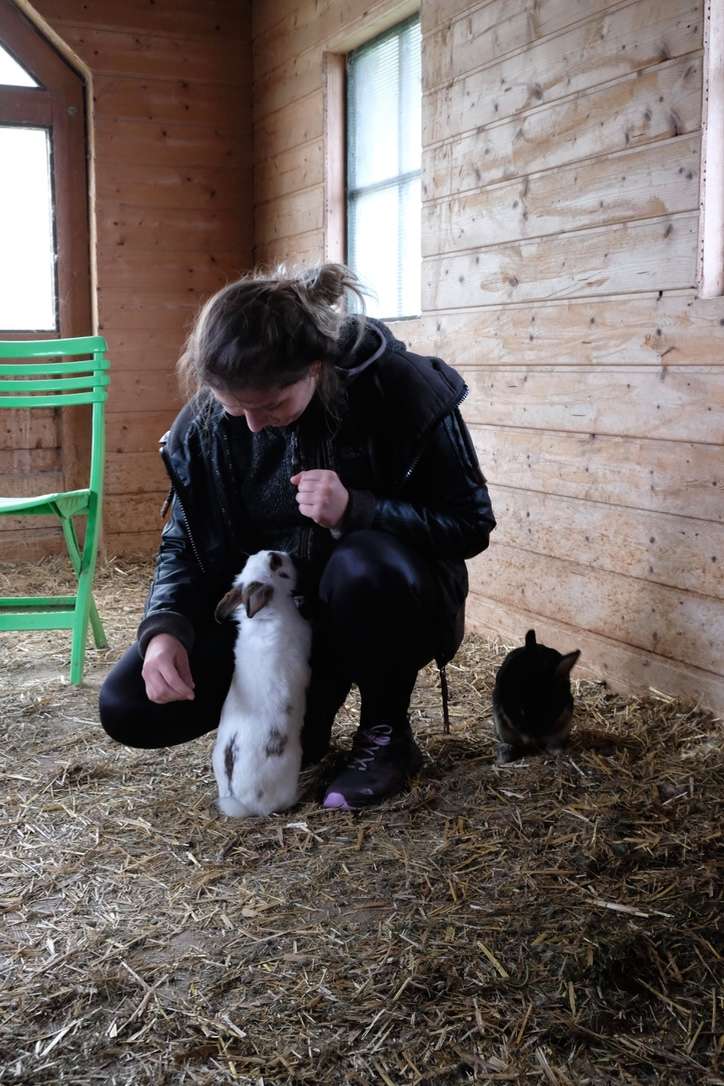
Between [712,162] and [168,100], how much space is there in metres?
3.68

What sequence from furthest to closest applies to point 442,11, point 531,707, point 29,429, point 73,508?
point 29,429
point 442,11
point 73,508
point 531,707

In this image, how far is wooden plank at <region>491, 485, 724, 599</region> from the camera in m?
2.79

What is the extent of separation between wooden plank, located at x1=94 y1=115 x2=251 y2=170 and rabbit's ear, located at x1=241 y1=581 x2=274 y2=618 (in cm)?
393

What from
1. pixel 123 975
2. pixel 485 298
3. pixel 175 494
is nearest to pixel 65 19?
pixel 485 298

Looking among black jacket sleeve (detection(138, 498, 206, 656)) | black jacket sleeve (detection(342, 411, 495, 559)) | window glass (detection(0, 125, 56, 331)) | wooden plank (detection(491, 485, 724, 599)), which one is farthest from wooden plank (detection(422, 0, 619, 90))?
window glass (detection(0, 125, 56, 331))

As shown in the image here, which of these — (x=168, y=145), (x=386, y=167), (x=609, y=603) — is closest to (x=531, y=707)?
(x=609, y=603)

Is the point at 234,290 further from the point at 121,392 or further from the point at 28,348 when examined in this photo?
the point at 121,392

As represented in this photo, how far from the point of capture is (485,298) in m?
3.67

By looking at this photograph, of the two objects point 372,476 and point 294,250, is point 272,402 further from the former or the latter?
point 294,250

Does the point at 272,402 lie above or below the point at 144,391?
below

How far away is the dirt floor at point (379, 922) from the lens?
148 centimetres

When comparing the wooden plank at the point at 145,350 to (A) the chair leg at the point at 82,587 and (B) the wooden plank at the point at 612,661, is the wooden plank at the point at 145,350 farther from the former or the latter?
(B) the wooden plank at the point at 612,661

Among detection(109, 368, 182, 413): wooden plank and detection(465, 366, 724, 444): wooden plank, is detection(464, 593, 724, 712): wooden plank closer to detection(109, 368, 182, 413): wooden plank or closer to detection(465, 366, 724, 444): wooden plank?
detection(465, 366, 724, 444): wooden plank

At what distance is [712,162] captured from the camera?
2.65 m
